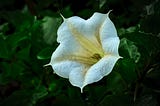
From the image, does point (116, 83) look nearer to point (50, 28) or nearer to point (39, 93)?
point (39, 93)

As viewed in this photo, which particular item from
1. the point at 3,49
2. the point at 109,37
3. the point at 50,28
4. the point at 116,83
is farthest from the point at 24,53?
the point at 109,37

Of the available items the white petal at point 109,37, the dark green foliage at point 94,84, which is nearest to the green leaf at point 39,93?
the dark green foliage at point 94,84

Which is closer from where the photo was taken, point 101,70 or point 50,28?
point 101,70

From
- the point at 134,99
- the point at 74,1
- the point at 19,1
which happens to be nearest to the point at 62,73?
the point at 134,99

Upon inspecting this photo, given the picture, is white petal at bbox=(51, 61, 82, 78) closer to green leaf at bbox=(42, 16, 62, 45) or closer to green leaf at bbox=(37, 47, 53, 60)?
green leaf at bbox=(37, 47, 53, 60)

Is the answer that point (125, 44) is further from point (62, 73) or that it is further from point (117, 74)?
point (62, 73)

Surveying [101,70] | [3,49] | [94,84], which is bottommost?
[94,84]
